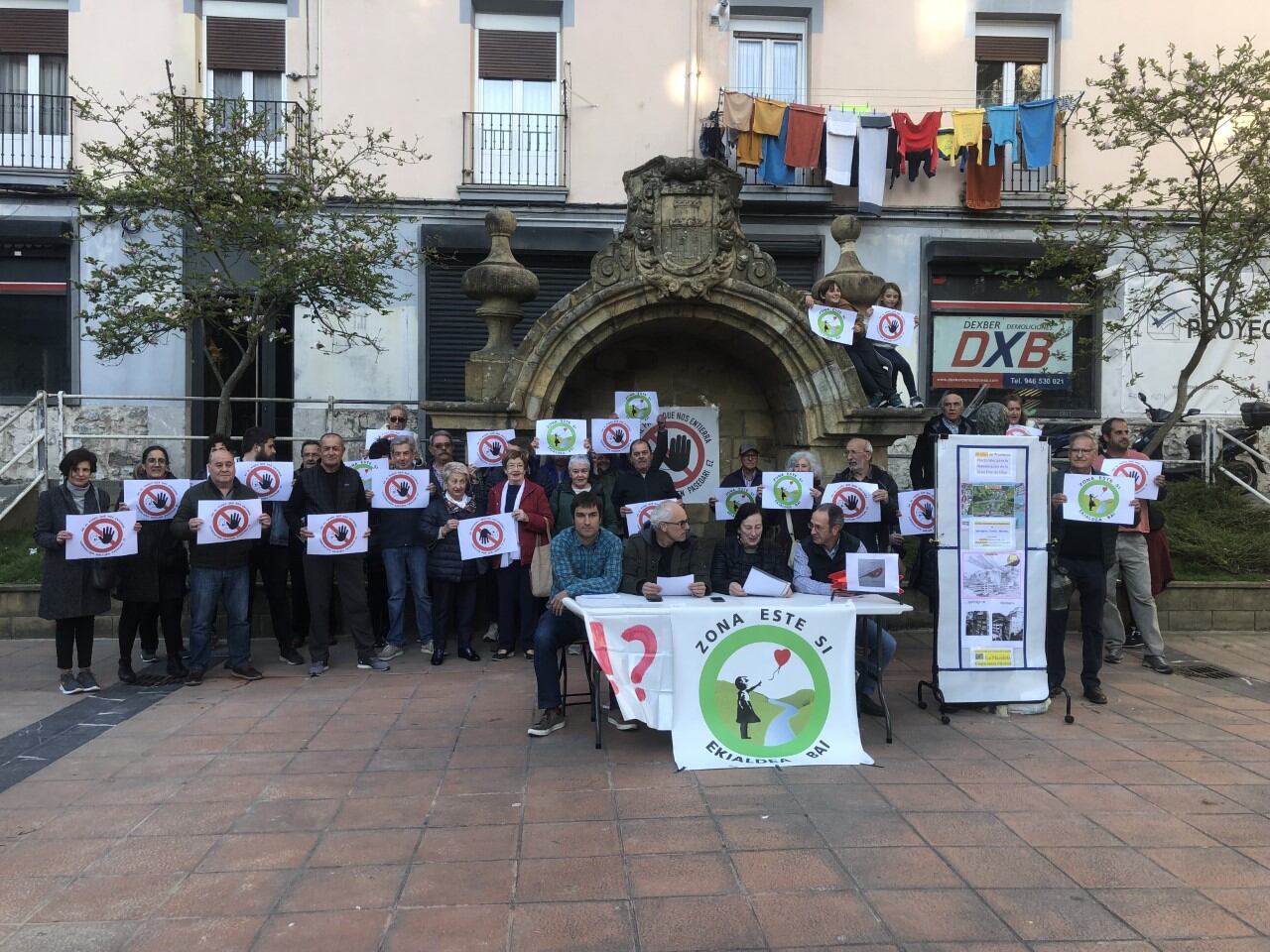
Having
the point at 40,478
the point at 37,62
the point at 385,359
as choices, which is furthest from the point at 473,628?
the point at 37,62

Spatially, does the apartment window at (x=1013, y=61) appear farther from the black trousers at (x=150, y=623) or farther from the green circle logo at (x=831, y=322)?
the black trousers at (x=150, y=623)

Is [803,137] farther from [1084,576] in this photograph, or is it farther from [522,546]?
[1084,576]

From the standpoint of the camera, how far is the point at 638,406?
33.5ft

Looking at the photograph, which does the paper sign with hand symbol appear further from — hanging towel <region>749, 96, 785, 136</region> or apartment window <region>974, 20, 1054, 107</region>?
apartment window <region>974, 20, 1054, 107</region>

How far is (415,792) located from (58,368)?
14211 millimetres

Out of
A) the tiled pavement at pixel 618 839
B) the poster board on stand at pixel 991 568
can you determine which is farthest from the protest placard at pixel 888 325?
the tiled pavement at pixel 618 839

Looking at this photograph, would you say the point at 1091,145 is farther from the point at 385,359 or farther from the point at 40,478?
the point at 40,478

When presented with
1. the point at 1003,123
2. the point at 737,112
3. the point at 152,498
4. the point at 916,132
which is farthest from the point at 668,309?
the point at 1003,123

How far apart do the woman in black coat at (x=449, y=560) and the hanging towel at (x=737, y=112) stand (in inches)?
376

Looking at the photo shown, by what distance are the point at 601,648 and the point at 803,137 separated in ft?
40.8

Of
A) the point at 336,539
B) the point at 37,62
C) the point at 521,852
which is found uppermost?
the point at 37,62

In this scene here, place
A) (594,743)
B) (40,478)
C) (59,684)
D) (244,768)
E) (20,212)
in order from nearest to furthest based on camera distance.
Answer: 1. (244,768)
2. (594,743)
3. (59,684)
4. (40,478)
5. (20,212)

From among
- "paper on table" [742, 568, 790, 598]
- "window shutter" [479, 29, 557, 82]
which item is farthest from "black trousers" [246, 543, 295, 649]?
"window shutter" [479, 29, 557, 82]

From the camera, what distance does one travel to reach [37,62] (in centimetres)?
1666
